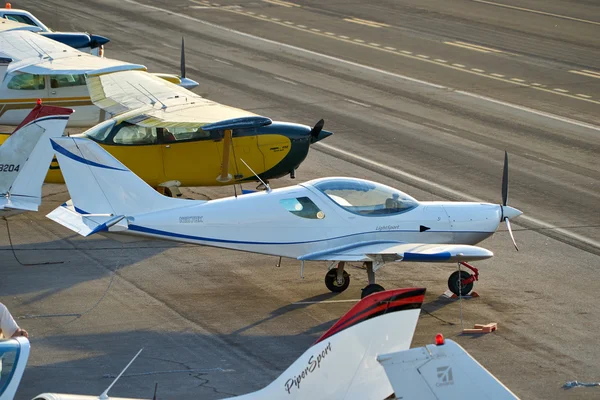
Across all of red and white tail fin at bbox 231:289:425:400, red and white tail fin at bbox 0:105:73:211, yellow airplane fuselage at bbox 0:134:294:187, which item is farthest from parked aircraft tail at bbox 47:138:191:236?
red and white tail fin at bbox 231:289:425:400

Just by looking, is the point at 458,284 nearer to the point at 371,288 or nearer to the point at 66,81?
the point at 371,288

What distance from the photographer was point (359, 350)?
38.5ft

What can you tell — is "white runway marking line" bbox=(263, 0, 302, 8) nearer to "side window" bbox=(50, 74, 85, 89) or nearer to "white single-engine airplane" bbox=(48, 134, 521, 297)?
"side window" bbox=(50, 74, 85, 89)

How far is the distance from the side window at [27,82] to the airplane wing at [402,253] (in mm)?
11395

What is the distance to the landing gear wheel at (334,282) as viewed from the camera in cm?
1935

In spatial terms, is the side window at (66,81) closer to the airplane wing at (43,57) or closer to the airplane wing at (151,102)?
the airplane wing at (43,57)

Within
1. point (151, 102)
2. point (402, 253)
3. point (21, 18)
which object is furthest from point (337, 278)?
point (21, 18)

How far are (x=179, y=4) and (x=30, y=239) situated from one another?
107 feet

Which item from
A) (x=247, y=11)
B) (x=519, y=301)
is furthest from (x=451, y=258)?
(x=247, y=11)

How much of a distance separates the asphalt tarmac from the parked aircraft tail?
5.26 feet

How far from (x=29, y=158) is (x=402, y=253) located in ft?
22.3

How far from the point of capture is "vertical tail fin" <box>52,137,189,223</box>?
1842 cm

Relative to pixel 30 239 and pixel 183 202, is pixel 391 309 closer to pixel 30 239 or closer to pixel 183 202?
pixel 183 202

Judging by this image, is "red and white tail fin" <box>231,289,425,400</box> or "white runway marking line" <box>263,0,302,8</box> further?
"white runway marking line" <box>263,0,302,8</box>
